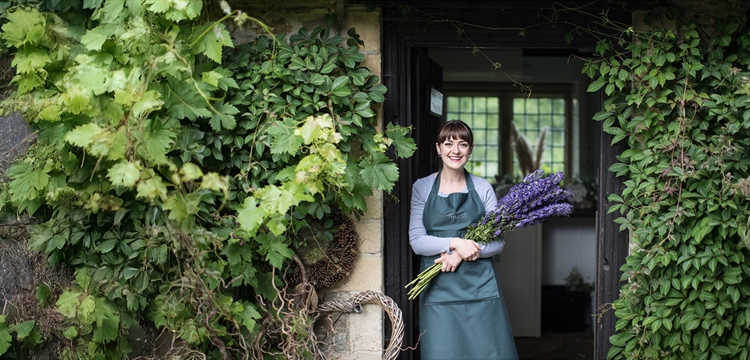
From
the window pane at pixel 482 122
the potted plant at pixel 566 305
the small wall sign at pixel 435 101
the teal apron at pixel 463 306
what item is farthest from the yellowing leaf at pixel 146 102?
the window pane at pixel 482 122

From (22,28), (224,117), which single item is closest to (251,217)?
(224,117)

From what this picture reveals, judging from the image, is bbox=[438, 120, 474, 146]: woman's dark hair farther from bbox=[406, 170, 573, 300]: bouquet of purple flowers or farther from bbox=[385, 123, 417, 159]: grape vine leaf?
bbox=[406, 170, 573, 300]: bouquet of purple flowers

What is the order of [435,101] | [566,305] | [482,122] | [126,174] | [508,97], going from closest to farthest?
[126,174]
[435,101]
[566,305]
[508,97]
[482,122]

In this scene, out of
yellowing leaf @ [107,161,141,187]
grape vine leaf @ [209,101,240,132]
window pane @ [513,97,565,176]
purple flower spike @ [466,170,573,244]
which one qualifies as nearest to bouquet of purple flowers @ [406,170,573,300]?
purple flower spike @ [466,170,573,244]

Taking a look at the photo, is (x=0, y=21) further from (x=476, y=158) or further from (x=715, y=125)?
(x=476, y=158)

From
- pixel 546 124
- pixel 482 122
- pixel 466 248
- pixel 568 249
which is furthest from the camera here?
pixel 546 124

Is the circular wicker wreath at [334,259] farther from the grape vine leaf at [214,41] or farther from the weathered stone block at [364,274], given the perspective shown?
the grape vine leaf at [214,41]

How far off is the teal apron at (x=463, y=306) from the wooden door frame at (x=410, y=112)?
22 cm

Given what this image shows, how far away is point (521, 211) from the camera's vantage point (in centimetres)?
346

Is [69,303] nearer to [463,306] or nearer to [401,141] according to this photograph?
[401,141]

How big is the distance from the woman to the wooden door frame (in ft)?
0.59

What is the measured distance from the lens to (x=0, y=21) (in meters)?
3.32

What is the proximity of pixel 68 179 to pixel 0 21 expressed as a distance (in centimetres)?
82

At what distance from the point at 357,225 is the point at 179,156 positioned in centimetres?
94
